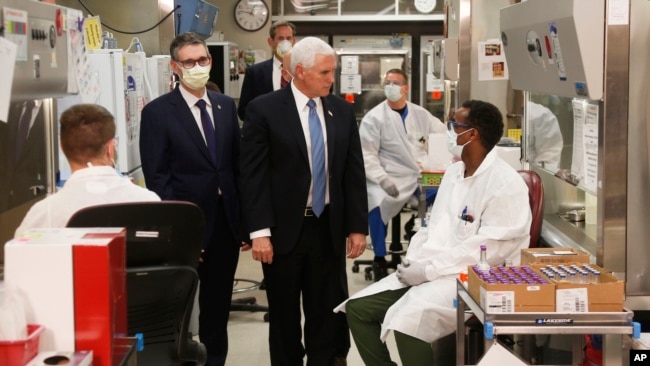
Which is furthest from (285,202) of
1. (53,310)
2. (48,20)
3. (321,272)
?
(53,310)

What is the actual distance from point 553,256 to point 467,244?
436 mm

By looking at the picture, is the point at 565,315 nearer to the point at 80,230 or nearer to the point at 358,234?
the point at 358,234

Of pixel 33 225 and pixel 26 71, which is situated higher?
pixel 26 71

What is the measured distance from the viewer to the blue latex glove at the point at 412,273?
380 cm

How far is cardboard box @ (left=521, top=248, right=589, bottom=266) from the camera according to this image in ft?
11.0

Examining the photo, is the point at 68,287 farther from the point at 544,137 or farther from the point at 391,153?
the point at 391,153

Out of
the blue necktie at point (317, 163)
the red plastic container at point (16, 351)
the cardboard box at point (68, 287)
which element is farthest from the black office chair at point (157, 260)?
the blue necktie at point (317, 163)

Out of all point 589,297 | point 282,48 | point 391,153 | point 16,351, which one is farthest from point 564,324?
point 391,153

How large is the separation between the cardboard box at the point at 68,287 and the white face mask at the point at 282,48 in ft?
12.5

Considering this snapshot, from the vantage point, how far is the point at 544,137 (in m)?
4.76

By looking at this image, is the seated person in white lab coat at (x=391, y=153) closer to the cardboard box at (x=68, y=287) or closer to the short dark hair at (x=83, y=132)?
the short dark hair at (x=83, y=132)

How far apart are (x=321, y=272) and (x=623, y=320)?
150 cm

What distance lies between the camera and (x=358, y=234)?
405 cm

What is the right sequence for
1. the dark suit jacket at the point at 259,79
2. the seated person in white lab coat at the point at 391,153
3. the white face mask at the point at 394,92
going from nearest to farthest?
the dark suit jacket at the point at 259,79 → the seated person in white lab coat at the point at 391,153 → the white face mask at the point at 394,92
